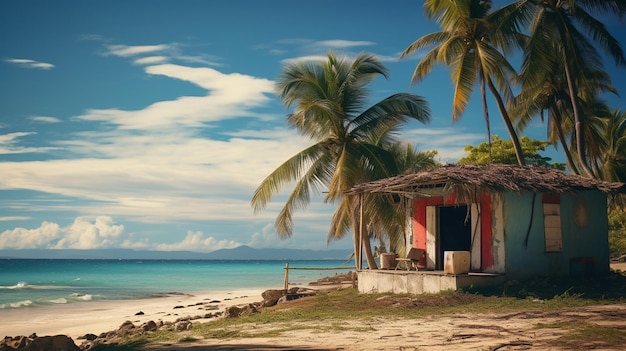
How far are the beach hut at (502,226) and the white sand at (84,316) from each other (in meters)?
9.01

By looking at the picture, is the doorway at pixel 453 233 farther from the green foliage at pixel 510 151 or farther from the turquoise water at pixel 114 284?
the green foliage at pixel 510 151

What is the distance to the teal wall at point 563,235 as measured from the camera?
16.4 meters

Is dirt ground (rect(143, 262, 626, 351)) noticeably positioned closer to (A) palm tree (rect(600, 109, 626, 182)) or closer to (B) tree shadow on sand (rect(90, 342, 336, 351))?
(B) tree shadow on sand (rect(90, 342, 336, 351))

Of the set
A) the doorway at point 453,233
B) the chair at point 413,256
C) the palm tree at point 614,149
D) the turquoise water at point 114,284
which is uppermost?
the palm tree at point 614,149

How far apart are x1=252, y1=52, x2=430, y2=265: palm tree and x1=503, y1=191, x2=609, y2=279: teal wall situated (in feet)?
18.0

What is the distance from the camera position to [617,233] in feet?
111

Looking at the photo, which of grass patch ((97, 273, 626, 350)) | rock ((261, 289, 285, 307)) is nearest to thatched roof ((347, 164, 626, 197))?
grass patch ((97, 273, 626, 350))

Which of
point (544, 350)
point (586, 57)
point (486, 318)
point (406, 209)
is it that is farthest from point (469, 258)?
point (586, 57)

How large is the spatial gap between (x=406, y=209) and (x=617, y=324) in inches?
367

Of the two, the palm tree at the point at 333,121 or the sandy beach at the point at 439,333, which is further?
the palm tree at the point at 333,121

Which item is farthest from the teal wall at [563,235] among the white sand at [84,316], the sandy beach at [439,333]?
the white sand at [84,316]

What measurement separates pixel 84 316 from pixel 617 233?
2763 cm

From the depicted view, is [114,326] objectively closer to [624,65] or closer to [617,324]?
[617,324]

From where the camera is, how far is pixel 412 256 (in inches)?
703
